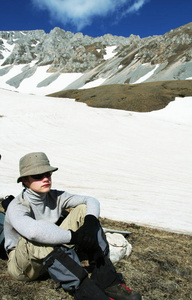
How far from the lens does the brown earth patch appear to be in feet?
113

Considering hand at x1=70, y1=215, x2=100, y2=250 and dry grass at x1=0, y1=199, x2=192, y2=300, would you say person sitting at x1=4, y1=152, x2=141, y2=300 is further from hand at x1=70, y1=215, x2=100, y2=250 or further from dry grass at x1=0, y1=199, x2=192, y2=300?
dry grass at x1=0, y1=199, x2=192, y2=300

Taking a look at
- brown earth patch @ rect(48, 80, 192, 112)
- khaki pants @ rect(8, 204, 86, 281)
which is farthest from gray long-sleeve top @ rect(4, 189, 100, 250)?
brown earth patch @ rect(48, 80, 192, 112)

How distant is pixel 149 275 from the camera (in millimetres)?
3617

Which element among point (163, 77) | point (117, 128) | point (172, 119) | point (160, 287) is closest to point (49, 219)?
point (160, 287)

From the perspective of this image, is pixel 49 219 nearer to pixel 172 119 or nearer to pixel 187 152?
pixel 187 152

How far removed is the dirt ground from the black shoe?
0.40 m

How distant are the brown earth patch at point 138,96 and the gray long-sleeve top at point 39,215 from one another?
3075 centimetres

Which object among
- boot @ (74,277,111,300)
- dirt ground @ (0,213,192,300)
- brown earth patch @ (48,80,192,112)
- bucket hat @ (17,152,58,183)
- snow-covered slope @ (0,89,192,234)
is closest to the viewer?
boot @ (74,277,111,300)

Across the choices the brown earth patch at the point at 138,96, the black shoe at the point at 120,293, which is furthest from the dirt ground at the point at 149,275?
the brown earth patch at the point at 138,96

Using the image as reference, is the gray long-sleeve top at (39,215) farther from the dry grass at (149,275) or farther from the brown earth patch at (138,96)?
the brown earth patch at (138,96)

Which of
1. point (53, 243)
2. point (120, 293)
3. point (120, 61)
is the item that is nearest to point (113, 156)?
point (53, 243)

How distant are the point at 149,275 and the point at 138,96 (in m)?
35.5

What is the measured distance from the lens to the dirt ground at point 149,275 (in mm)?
3148

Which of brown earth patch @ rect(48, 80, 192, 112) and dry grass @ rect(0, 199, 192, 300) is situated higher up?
brown earth patch @ rect(48, 80, 192, 112)
